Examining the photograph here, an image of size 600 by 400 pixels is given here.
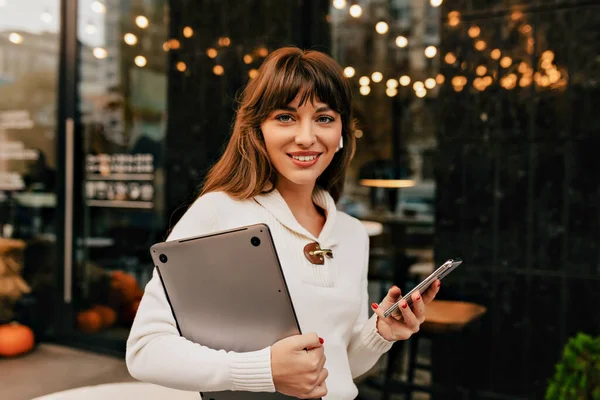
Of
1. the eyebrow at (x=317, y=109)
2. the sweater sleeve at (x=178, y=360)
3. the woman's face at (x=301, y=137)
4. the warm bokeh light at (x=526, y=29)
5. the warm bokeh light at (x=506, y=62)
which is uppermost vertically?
the warm bokeh light at (x=526, y=29)

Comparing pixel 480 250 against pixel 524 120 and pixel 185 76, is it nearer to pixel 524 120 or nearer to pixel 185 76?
pixel 524 120

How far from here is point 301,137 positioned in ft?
4.03

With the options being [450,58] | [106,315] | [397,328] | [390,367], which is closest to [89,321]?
[106,315]

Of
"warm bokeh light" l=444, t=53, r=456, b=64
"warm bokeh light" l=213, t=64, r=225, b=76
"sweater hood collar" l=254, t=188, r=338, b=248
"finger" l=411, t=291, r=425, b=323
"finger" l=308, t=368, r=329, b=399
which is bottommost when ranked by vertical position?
"finger" l=308, t=368, r=329, b=399

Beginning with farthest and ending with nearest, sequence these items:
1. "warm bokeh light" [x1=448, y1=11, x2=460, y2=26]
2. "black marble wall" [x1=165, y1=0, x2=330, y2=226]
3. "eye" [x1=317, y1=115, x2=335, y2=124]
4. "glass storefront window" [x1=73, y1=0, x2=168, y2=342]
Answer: "glass storefront window" [x1=73, y1=0, x2=168, y2=342] → "black marble wall" [x1=165, y1=0, x2=330, y2=226] → "warm bokeh light" [x1=448, y1=11, x2=460, y2=26] → "eye" [x1=317, y1=115, x2=335, y2=124]

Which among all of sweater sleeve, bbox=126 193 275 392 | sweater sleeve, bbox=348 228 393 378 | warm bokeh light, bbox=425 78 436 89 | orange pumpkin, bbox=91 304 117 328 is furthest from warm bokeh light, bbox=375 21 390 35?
orange pumpkin, bbox=91 304 117 328

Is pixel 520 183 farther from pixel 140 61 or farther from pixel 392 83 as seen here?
pixel 140 61

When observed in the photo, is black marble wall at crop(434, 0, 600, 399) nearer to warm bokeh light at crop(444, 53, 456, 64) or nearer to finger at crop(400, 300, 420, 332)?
warm bokeh light at crop(444, 53, 456, 64)

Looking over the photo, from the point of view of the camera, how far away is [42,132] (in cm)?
450

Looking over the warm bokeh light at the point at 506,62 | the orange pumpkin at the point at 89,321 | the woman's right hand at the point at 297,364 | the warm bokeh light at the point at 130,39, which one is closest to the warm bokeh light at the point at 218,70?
the warm bokeh light at the point at 130,39

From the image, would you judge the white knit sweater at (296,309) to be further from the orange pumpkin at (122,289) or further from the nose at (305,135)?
the orange pumpkin at (122,289)

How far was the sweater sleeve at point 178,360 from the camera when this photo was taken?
1.06m

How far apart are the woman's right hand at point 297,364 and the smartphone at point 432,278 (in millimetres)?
207

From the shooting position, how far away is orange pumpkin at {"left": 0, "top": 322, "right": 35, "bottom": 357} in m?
4.23
